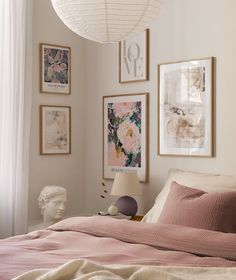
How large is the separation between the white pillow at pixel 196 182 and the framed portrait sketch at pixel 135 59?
95 centimetres

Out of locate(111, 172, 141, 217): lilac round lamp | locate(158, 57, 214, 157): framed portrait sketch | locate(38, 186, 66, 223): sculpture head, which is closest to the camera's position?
locate(158, 57, 214, 157): framed portrait sketch

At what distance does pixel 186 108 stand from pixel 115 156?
0.87 meters

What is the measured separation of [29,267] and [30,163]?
2.21m

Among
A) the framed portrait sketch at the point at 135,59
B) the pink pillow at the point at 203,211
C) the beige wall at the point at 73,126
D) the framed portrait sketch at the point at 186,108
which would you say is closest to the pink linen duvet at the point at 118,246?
the pink pillow at the point at 203,211

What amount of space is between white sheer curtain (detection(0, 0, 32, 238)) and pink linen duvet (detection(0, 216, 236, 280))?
105cm

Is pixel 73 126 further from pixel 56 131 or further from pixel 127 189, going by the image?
pixel 127 189

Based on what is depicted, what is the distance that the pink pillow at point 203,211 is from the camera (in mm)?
3078

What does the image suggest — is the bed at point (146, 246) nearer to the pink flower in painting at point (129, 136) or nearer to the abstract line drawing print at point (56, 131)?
the pink flower in painting at point (129, 136)

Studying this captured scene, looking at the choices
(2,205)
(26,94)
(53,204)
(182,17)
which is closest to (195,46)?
(182,17)

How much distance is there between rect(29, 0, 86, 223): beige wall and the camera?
4.68 m

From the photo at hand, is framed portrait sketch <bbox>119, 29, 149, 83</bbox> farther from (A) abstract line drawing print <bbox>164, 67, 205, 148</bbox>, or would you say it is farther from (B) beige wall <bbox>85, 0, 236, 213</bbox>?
(A) abstract line drawing print <bbox>164, 67, 205, 148</bbox>

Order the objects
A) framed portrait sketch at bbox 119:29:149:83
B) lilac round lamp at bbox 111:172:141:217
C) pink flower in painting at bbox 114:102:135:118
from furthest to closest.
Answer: pink flower in painting at bbox 114:102:135:118 < framed portrait sketch at bbox 119:29:149:83 < lilac round lamp at bbox 111:172:141:217

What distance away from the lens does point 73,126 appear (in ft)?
16.3

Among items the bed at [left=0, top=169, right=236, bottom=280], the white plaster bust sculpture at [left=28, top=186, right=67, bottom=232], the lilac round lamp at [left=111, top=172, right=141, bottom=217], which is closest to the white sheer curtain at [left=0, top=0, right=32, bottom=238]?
the white plaster bust sculpture at [left=28, top=186, right=67, bottom=232]
